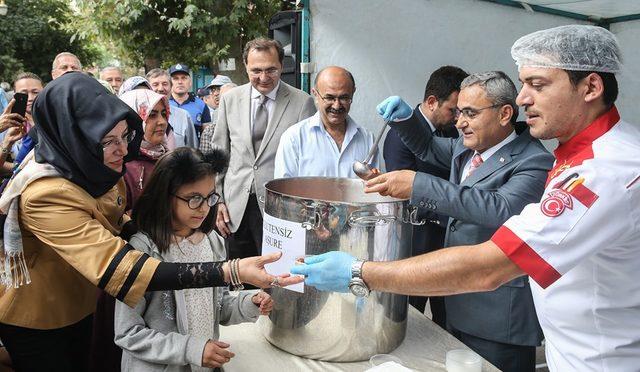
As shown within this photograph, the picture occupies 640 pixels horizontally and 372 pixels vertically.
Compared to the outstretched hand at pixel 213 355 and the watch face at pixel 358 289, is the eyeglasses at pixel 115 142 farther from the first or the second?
the watch face at pixel 358 289

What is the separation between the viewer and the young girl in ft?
5.10

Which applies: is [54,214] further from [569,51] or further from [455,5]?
[455,5]

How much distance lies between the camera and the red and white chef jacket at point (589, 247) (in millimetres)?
1202

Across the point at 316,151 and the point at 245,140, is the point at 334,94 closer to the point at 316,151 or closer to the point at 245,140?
the point at 316,151

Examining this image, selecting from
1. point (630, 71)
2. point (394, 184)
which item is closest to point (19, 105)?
point (394, 184)

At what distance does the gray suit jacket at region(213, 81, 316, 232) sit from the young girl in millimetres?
1313

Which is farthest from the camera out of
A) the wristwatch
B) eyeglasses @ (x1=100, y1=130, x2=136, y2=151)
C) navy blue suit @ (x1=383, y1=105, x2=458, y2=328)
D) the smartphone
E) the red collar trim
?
the smartphone

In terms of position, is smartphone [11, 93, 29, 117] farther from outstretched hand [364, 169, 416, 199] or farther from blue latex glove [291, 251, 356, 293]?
blue latex glove [291, 251, 356, 293]

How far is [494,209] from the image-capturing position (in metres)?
1.76

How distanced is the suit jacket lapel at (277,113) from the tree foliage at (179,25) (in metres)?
6.61

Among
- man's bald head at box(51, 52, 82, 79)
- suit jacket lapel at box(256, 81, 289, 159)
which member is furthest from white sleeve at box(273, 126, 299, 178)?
man's bald head at box(51, 52, 82, 79)

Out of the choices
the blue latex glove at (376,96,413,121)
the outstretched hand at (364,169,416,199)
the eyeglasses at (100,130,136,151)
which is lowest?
the outstretched hand at (364,169,416,199)

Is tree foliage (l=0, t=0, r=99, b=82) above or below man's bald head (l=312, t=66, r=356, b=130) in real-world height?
above

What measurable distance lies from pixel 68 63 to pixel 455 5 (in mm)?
3203
